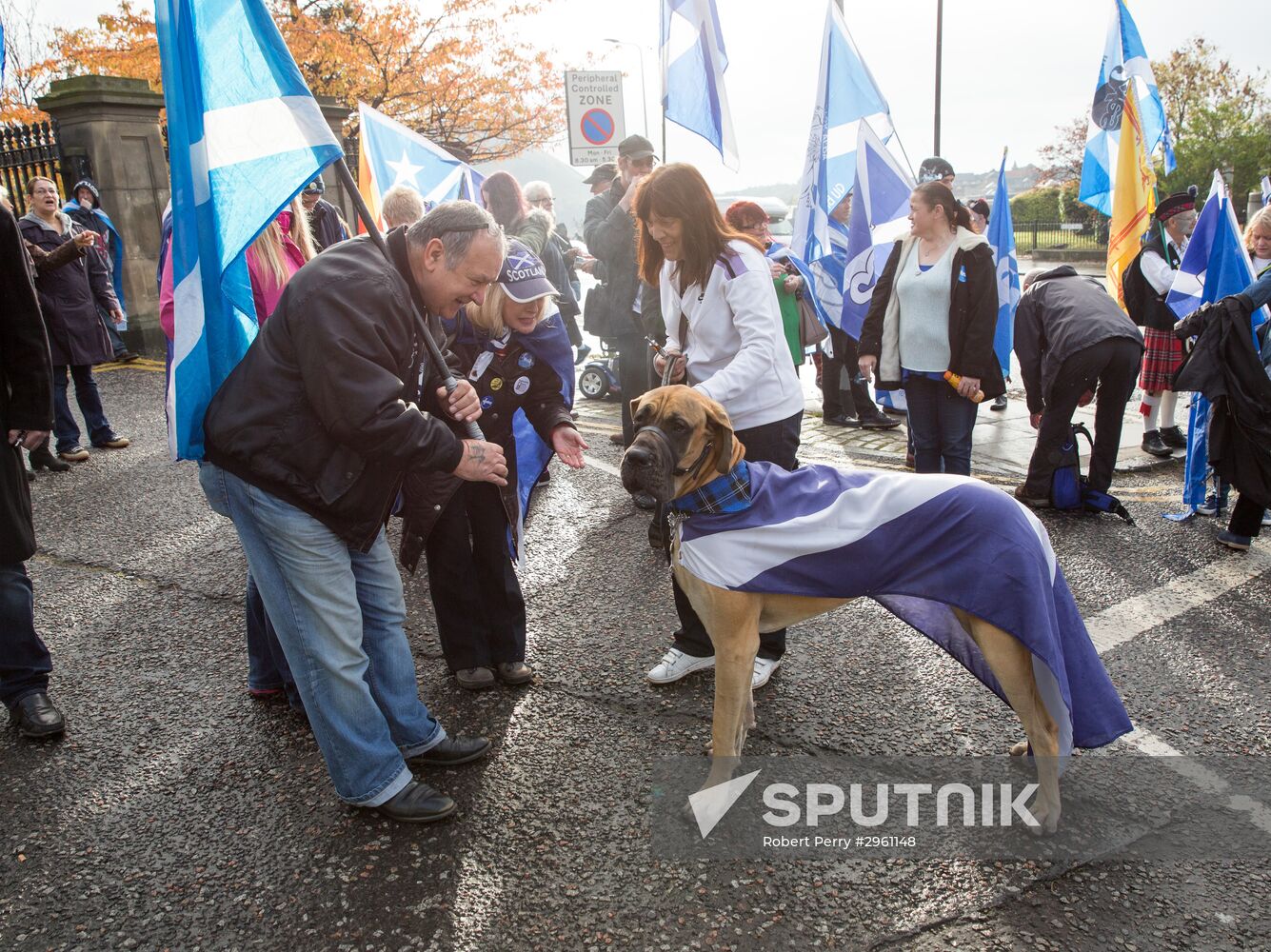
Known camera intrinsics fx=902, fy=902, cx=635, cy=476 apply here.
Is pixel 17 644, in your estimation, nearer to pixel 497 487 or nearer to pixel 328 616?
pixel 328 616

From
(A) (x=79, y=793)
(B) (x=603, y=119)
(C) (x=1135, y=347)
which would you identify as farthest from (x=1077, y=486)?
(B) (x=603, y=119)

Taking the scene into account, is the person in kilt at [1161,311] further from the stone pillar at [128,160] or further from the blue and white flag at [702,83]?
the stone pillar at [128,160]

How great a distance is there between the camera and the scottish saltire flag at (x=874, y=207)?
24.3 feet

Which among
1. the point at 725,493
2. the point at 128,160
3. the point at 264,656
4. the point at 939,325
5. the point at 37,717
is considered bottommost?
the point at 37,717

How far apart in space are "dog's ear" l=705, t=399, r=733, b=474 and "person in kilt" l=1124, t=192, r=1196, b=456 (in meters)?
5.84

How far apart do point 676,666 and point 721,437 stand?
1.35 metres

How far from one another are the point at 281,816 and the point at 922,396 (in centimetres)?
390

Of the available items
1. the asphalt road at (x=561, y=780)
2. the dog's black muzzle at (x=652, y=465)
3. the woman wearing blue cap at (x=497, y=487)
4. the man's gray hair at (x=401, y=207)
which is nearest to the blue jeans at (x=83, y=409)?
the asphalt road at (x=561, y=780)

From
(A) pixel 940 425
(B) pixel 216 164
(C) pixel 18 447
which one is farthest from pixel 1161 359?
(C) pixel 18 447

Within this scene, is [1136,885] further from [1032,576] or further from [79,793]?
[79,793]

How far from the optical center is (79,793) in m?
3.22

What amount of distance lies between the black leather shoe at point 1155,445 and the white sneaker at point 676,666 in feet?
17.5

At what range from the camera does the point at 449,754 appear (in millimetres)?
3324

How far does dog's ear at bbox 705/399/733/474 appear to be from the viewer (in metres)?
2.89
